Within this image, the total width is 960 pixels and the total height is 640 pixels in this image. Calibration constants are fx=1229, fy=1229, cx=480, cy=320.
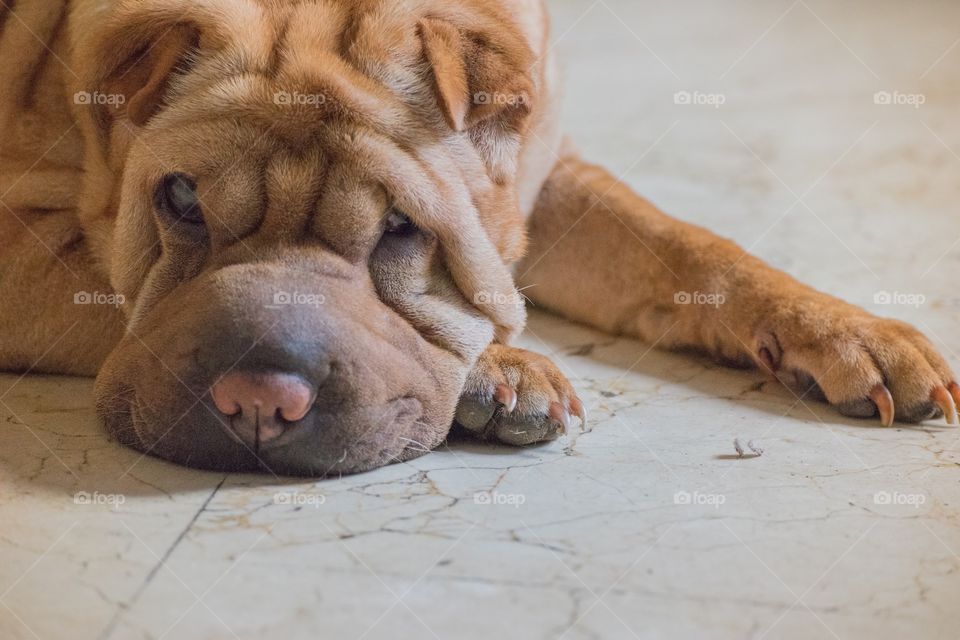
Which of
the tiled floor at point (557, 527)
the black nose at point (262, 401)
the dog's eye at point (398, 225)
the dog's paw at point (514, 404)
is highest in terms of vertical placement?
the dog's eye at point (398, 225)

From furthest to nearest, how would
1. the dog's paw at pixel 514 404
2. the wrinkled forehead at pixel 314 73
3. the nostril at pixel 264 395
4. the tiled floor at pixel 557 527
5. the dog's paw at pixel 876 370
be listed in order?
the dog's paw at pixel 876 370 → the dog's paw at pixel 514 404 → the wrinkled forehead at pixel 314 73 → the nostril at pixel 264 395 → the tiled floor at pixel 557 527

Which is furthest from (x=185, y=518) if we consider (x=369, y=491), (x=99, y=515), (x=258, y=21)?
(x=258, y=21)

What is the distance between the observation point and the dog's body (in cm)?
197

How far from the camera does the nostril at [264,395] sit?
6.14ft

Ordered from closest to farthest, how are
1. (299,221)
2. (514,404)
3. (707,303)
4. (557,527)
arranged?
(557,527) → (299,221) → (514,404) → (707,303)

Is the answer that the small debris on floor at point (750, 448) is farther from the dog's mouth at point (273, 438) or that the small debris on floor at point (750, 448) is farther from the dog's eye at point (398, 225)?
the dog's eye at point (398, 225)

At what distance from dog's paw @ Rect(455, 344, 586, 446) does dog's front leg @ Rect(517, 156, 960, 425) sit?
0.56m

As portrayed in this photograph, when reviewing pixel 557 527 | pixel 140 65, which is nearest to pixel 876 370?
pixel 557 527

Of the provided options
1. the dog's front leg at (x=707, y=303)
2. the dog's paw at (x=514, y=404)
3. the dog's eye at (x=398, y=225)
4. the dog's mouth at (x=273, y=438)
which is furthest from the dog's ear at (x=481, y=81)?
the dog's front leg at (x=707, y=303)

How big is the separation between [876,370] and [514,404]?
28.9 inches

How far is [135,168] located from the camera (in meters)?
2.19

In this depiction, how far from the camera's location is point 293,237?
2066mm

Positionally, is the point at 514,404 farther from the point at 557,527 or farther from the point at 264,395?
the point at 264,395

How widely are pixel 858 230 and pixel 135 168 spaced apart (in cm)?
225
